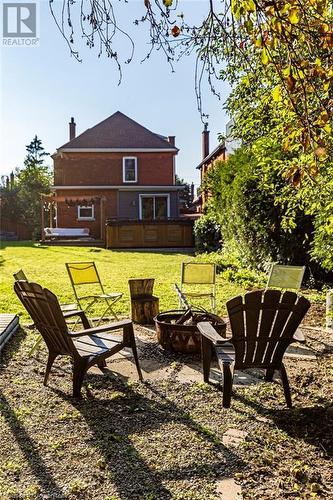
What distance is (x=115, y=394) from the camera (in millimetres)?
4051

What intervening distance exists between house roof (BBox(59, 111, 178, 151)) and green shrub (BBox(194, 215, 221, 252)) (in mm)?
11165

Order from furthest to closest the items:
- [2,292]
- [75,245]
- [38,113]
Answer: [75,245] < [2,292] < [38,113]

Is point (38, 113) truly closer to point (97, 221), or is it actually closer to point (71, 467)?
point (71, 467)

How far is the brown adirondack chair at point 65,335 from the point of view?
3.84 meters

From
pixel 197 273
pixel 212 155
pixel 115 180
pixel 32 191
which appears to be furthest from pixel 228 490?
pixel 32 191

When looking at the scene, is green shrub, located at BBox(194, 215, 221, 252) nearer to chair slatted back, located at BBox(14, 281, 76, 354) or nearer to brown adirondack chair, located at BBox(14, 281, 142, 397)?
brown adirondack chair, located at BBox(14, 281, 142, 397)

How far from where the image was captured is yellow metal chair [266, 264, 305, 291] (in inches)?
267

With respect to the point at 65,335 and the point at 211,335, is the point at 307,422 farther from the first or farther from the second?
the point at 65,335

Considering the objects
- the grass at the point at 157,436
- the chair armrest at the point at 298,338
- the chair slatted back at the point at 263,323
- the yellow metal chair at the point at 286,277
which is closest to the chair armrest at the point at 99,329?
the grass at the point at 157,436

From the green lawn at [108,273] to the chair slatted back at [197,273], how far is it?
68 centimetres

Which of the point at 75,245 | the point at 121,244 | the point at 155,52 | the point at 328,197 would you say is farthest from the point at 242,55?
the point at 75,245

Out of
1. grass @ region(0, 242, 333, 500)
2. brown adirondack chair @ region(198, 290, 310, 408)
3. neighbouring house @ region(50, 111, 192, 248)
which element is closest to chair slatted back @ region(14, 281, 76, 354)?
grass @ region(0, 242, 333, 500)

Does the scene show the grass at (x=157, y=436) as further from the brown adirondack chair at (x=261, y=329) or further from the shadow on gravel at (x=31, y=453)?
the brown adirondack chair at (x=261, y=329)

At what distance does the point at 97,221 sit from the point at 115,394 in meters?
23.9
